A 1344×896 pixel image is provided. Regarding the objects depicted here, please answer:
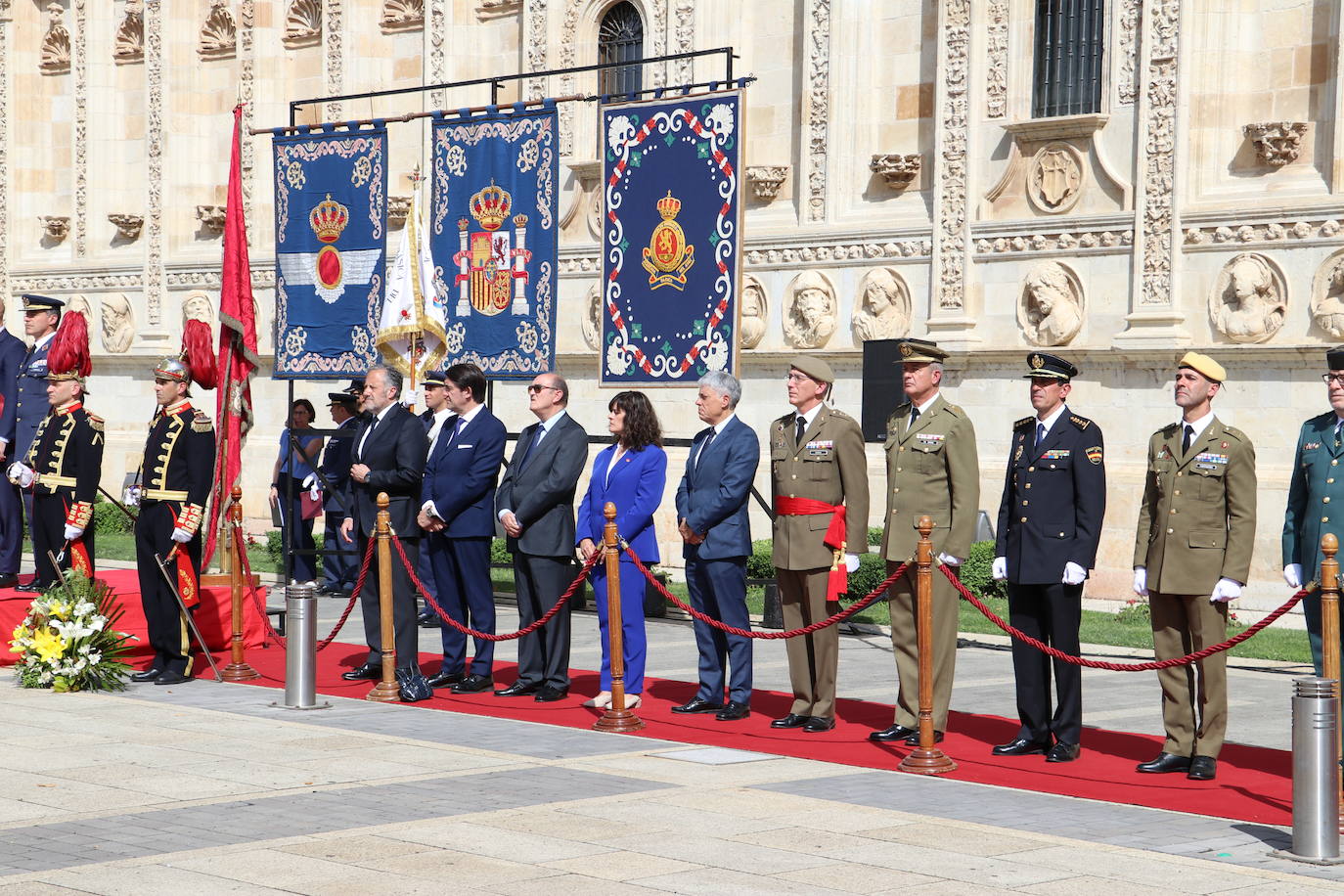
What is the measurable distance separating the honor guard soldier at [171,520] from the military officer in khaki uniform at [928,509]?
4610mm

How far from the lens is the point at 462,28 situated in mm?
23266

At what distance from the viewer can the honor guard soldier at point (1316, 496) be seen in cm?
848

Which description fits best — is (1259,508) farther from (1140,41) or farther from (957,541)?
(957,541)

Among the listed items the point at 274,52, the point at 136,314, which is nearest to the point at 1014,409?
the point at 274,52

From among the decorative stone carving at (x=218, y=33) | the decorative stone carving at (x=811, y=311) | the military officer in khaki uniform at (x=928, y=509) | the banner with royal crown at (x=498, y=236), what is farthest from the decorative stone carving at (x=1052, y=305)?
the decorative stone carving at (x=218, y=33)

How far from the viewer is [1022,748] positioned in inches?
369

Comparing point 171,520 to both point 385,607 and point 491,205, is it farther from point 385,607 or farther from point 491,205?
point 491,205

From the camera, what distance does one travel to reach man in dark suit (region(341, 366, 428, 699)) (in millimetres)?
11461

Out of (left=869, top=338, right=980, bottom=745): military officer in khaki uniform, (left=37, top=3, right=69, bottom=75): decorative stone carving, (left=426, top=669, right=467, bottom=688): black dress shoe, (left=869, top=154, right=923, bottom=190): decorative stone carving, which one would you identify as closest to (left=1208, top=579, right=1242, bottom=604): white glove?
(left=869, top=338, right=980, bottom=745): military officer in khaki uniform

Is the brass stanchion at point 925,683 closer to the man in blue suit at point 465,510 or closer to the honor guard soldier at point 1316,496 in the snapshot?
the honor guard soldier at point 1316,496

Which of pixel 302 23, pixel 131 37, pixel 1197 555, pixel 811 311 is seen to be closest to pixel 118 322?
pixel 131 37

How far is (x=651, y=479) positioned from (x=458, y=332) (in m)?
5.89

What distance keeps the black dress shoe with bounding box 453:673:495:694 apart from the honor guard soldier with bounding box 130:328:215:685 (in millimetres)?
1864

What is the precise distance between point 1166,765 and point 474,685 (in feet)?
14.7
